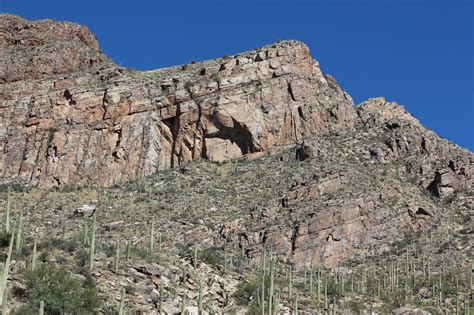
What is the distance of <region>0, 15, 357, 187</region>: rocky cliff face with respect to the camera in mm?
78375

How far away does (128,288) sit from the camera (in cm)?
3644

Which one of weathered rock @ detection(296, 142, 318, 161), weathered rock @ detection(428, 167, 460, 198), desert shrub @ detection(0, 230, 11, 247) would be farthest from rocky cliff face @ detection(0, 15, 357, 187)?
desert shrub @ detection(0, 230, 11, 247)

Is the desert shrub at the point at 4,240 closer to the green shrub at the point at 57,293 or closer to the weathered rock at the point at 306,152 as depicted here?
the green shrub at the point at 57,293

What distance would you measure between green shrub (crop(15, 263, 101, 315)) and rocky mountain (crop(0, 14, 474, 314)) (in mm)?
5543

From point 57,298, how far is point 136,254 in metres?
10.4

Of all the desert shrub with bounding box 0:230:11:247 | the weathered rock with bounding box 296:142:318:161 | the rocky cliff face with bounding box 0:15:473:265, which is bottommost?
the desert shrub with bounding box 0:230:11:247

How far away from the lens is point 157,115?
268 feet

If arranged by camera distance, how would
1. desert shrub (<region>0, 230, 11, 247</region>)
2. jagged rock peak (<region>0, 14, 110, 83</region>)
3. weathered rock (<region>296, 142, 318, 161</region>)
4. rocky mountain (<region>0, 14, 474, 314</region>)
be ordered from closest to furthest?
desert shrub (<region>0, 230, 11, 247</region>) < rocky mountain (<region>0, 14, 474, 314</region>) < weathered rock (<region>296, 142, 318, 161</region>) < jagged rock peak (<region>0, 14, 110, 83</region>)

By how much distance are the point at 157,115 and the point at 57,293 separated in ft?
164

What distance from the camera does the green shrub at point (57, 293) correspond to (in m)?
32.4

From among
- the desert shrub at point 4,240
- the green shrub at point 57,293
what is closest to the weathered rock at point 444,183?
the desert shrub at point 4,240

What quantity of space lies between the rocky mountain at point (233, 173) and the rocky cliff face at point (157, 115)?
0.14m

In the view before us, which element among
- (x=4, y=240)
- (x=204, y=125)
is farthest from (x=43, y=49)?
(x=4, y=240)

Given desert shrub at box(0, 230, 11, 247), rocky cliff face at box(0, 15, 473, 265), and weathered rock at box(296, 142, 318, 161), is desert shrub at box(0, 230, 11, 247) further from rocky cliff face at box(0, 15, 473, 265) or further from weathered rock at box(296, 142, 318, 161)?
weathered rock at box(296, 142, 318, 161)
